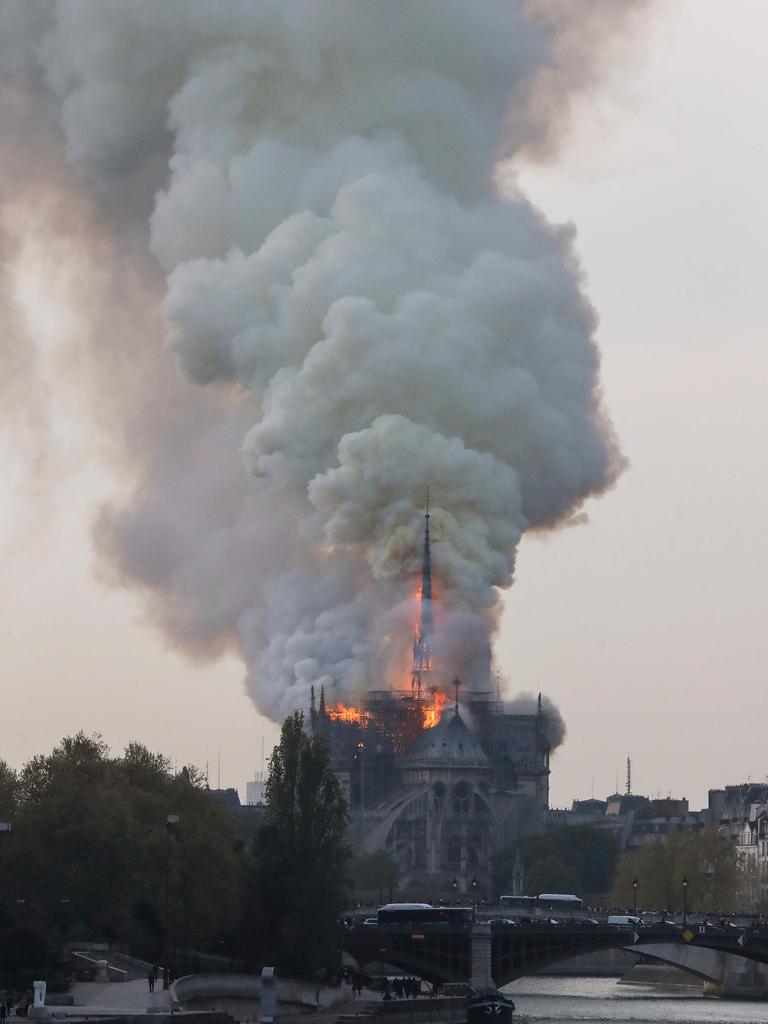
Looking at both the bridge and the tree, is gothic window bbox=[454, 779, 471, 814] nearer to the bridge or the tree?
the bridge

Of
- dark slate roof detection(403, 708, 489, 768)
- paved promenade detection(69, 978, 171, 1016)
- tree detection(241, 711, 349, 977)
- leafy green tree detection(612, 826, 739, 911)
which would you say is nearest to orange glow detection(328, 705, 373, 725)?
dark slate roof detection(403, 708, 489, 768)

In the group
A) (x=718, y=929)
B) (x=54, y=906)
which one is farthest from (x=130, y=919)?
(x=718, y=929)

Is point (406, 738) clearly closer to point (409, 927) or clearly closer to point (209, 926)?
point (409, 927)

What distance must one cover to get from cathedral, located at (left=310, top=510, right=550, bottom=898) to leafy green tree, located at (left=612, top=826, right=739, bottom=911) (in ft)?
48.9

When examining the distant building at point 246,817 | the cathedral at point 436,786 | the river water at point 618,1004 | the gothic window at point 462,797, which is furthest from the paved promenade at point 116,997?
the gothic window at point 462,797

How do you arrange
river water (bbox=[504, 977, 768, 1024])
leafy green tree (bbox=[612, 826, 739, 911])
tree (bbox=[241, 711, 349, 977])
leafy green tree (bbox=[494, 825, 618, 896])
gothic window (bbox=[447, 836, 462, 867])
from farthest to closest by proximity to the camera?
gothic window (bbox=[447, 836, 462, 867]), leafy green tree (bbox=[494, 825, 618, 896]), leafy green tree (bbox=[612, 826, 739, 911]), river water (bbox=[504, 977, 768, 1024]), tree (bbox=[241, 711, 349, 977])

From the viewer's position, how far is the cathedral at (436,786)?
146500 mm

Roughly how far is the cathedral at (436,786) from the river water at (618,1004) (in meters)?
30.0

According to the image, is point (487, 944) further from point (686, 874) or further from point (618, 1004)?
point (686, 874)

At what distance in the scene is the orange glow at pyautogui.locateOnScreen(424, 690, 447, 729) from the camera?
14188 cm

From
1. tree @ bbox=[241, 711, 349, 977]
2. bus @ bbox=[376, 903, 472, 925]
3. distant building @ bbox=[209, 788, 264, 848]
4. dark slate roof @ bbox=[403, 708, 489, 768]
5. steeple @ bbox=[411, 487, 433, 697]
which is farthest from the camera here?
dark slate roof @ bbox=[403, 708, 489, 768]

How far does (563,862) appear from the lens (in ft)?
495

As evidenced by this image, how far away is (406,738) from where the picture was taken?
5832 inches

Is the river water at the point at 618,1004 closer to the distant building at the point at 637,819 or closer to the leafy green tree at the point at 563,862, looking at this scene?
the leafy green tree at the point at 563,862
